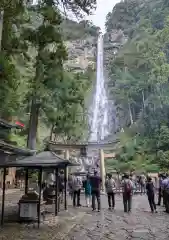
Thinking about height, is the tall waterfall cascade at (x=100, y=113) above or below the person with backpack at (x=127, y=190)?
above

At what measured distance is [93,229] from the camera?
24.5 feet

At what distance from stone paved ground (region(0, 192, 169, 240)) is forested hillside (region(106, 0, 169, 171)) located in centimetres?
2458

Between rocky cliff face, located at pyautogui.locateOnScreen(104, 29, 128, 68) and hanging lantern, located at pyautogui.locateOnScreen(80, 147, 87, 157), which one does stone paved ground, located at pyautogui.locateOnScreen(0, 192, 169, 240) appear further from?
rocky cliff face, located at pyautogui.locateOnScreen(104, 29, 128, 68)

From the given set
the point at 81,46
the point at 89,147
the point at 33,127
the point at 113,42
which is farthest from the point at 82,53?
the point at 33,127

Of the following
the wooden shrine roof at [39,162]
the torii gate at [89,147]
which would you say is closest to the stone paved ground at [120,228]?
the wooden shrine roof at [39,162]

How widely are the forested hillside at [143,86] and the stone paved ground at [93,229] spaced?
968 inches

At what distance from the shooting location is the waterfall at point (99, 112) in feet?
149

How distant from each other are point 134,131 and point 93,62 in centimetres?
2316

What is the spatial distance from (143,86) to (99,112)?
9201 millimetres

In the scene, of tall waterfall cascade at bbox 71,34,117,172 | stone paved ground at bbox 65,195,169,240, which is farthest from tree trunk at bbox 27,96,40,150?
Answer: tall waterfall cascade at bbox 71,34,117,172

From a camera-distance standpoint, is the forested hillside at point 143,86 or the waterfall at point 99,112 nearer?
the forested hillside at point 143,86

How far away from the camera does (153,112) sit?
3875 centimetres

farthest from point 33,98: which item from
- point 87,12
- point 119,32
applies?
point 119,32

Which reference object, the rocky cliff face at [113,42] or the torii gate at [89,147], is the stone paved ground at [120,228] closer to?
the torii gate at [89,147]
